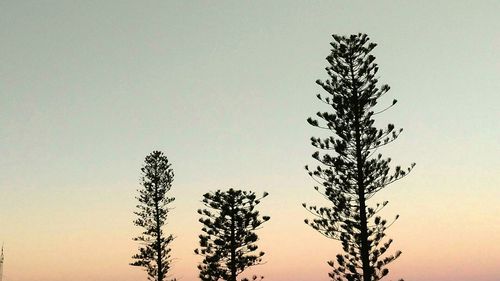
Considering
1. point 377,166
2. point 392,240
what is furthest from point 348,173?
point 392,240

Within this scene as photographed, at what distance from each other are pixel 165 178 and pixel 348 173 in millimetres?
18089

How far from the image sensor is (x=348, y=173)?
22500 mm

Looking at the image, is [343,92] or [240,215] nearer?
[343,92]

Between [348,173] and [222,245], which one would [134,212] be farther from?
[348,173]

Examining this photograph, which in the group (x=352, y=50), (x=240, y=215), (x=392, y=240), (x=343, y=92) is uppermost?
(x=352, y=50)

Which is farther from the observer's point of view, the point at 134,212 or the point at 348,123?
the point at 134,212

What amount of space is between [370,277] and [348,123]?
638cm

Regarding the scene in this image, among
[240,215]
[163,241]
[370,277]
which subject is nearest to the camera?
[370,277]

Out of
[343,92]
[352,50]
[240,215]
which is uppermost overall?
[352,50]

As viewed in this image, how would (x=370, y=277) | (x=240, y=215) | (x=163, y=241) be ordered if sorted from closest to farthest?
1. (x=370, y=277)
2. (x=240, y=215)
3. (x=163, y=241)

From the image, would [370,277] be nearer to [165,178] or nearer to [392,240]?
[392,240]

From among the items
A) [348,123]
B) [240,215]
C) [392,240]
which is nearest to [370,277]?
[392,240]

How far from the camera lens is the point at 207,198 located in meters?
33.4

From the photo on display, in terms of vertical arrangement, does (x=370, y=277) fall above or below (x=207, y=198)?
below
